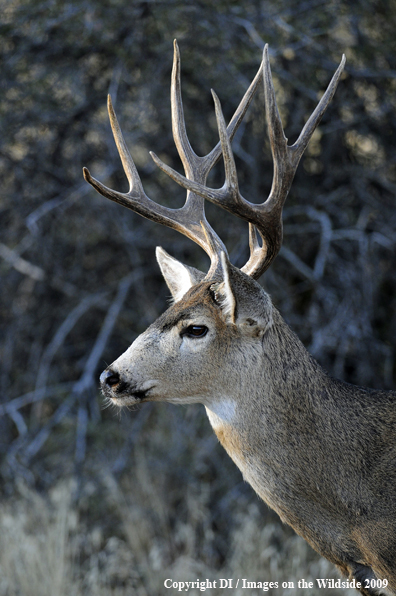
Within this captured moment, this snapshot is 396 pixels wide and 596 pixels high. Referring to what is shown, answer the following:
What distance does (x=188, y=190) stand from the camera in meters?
2.96

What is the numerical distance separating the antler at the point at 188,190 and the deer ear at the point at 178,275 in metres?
0.15

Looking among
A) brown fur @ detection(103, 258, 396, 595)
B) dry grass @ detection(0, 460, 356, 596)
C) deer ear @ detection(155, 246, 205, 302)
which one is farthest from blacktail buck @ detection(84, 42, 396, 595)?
dry grass @ detection(0, 460, 356, 596)

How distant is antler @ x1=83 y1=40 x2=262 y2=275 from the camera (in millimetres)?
2926

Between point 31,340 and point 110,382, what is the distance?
4.01 meters

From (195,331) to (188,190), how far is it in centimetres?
71

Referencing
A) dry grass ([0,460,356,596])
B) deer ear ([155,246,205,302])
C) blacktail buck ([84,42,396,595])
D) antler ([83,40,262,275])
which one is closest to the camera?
blacktail buck ([84,42,396,595])

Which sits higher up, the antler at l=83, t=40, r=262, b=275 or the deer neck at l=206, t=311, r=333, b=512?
the antler at l=83, t=40, r=262, b=275

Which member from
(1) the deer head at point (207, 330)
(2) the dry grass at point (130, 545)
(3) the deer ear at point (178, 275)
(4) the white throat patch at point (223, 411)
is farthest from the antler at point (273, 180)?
(2) the dry grass at point (130, 545)

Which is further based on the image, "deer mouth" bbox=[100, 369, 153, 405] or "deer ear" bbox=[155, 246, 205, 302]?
"deer ear" bbox=[155, 246, 205, 302]

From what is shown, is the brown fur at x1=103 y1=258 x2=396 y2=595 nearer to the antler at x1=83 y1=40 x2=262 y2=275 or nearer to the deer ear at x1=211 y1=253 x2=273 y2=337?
the deer ear at x1=211 y1=253 x2=273 y2=337

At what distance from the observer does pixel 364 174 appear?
5.39 meters

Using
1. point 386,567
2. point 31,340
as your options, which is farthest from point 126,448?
point 386,567

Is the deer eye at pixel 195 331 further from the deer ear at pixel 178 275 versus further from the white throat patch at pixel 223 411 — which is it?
the deer ear at pixel 178 275

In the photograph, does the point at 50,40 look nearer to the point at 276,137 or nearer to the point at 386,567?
the point at 276,137
